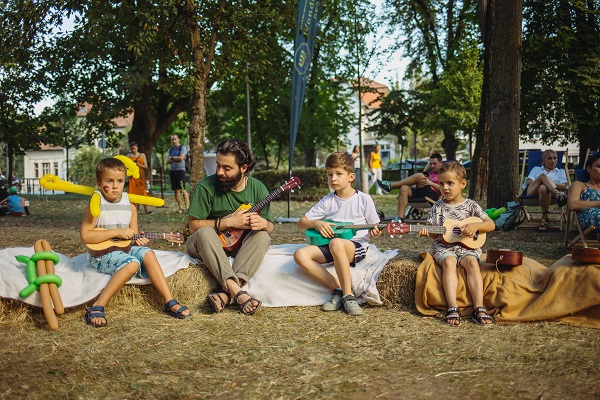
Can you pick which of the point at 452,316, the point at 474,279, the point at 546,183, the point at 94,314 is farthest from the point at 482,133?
the point at 94,314

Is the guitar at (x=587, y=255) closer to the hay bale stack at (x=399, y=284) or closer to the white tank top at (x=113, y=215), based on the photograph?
the hay bale stack at (x=399, y=284)

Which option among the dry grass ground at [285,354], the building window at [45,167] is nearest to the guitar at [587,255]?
the dry grass ground at [285,354]

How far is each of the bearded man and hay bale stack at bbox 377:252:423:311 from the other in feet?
3.37

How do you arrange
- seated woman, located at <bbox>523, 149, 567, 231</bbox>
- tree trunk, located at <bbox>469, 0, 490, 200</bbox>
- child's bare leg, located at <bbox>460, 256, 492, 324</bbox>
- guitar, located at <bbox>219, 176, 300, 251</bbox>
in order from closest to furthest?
child's bare leg, located at <bbox>460, 256, 492, 324</bbox> < guitar, located at <bbox>219, 176, 300, 251</bbox> < seated woman, located at <bbox>523, 149, 567, 231</bbox> < tree trunk, located at <bbox>469, 0, 490, 200</bbox>

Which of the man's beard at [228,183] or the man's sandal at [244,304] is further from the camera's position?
the man's beard at [228,183]

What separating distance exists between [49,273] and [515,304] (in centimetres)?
350

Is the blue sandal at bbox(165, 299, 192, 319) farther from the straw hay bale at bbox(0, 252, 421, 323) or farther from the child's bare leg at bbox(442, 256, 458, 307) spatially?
the child's bare leg at bbox(442, 256, 458, 307)

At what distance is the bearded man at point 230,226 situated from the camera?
522 cm

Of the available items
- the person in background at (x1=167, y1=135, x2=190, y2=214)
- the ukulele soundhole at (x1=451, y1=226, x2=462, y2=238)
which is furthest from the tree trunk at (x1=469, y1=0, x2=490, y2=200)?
the ukulele soundhole at (x1=451, y1=226, x2=462, y2=238)

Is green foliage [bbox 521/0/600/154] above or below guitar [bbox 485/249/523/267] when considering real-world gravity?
above

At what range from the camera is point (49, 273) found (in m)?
4.92

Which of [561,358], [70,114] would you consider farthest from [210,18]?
[70,114]

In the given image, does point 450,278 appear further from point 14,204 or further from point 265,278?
point 14,204

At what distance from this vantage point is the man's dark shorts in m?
14.8
